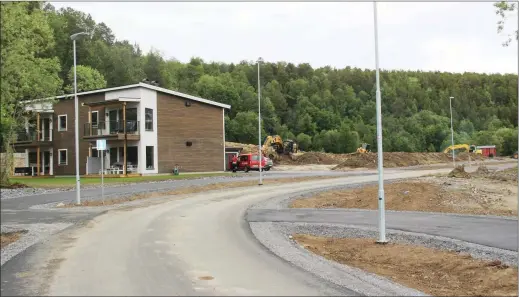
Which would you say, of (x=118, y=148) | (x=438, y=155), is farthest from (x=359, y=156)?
(x=118, y=148)

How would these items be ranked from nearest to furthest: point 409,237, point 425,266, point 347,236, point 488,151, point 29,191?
point 425,266 < point 409,237 < point 347,236 < point 29,191 < point 488,151

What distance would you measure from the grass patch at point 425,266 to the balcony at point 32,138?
147ft

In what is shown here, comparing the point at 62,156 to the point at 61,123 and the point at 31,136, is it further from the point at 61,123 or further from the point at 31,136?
the point at 31,136

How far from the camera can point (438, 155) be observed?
261 feet

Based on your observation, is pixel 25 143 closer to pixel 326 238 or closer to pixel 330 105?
pixel 326 238

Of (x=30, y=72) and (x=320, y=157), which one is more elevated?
(x=30, y=72)

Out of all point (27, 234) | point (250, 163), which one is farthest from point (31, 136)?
point (27, 234)

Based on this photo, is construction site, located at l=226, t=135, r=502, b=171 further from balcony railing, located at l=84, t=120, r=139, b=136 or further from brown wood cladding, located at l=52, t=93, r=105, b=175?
brown wood cladding, located at l=52, t=93, r=105, b=175

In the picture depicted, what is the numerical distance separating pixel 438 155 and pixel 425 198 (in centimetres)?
5748

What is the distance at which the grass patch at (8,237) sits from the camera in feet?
42.4

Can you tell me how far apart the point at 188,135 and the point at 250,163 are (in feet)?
28.3

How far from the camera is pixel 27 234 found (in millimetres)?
14609

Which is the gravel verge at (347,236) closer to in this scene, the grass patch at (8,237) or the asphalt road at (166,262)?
the asphalt road at (166,262)

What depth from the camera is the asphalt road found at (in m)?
8.15
